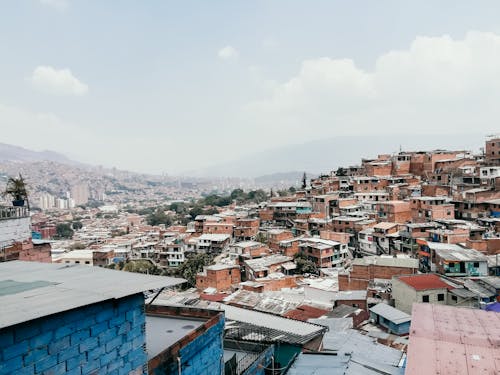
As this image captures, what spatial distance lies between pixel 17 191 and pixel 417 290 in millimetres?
15402

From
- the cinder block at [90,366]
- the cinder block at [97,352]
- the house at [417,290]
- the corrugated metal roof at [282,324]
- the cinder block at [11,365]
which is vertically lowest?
the house at [417,290]

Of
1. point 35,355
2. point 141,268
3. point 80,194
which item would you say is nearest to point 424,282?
point 35,355

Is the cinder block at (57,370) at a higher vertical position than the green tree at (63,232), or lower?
higher

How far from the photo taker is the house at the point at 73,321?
3.36 meters

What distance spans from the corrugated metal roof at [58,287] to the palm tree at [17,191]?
3.64 metres

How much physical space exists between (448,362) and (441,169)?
137 feet

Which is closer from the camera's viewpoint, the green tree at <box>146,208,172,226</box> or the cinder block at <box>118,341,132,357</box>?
the cinder block at <box>118,341,132,357</box>

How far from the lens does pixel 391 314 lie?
15.8 metres

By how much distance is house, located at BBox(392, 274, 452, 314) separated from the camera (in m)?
17.0

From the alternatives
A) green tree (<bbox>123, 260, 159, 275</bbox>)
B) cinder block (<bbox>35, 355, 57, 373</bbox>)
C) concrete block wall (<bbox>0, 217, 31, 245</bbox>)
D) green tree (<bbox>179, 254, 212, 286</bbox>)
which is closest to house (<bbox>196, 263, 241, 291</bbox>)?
green tree (<bbox>179, 254, 212, 286</bbox>)

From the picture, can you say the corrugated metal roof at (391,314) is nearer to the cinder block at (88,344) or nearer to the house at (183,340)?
the house at (183,340)

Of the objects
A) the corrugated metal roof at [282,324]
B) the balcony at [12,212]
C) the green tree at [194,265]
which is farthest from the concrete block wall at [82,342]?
the green tree at [194,265]

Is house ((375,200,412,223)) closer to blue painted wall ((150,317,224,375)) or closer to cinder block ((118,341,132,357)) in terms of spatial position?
blue painted wall ((150,317,224,375))

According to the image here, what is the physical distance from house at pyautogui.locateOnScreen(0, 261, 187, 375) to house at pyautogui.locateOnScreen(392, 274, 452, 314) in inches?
597
